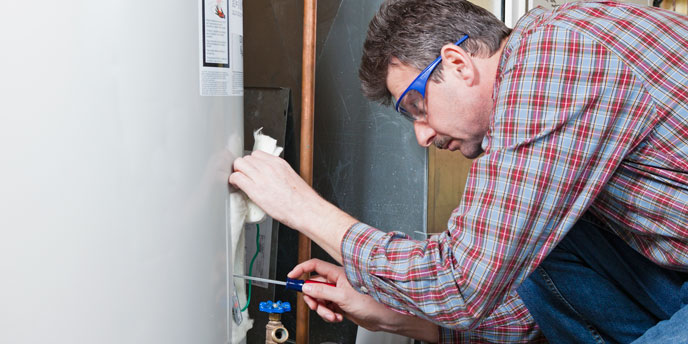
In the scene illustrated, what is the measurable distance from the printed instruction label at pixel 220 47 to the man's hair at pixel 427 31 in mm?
215

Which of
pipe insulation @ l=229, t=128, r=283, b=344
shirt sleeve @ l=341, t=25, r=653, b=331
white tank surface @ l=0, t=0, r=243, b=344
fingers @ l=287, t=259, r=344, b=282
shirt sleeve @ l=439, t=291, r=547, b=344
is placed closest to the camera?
white tank surface @ l=0, t=0, r=243, b=344

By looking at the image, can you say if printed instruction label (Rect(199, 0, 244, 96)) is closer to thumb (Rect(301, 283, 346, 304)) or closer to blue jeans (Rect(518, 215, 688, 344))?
thumb (Rect(301, 283, 346, 304))

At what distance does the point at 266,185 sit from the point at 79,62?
14.9 inches

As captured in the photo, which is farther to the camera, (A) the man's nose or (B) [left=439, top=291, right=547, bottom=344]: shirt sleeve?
(B) [left=439, top=291, right=547, bottom=344]: shirt sleeve

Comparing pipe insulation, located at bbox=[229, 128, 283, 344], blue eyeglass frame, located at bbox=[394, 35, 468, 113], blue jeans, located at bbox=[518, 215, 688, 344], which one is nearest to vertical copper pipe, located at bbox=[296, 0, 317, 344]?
pipe insulation, located at bbox=[229, 128, 283, 344]

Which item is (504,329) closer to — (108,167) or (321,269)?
(321,269)

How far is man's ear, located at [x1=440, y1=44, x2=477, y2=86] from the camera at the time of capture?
933mm

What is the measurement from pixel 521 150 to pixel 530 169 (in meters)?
0.03

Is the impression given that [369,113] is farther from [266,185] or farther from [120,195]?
[120,195]

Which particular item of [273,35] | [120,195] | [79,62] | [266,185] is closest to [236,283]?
[266,185]

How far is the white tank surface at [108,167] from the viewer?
2.02 ft

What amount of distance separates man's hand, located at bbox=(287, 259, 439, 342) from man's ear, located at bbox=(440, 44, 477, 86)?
399 mm

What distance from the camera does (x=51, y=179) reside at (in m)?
0.64

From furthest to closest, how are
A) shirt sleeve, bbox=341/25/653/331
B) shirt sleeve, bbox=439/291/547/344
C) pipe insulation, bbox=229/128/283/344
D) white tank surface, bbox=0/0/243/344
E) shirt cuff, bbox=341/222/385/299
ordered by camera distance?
shirt sleeve, bbox=439/291/547/344
pipe insulation, bbox=229/128/283/344
shirt cuff, bbox=341/222/385/299
shirt sleeve, bbox=341/25/653/331
white tank surface, bbox=0/0/243/344
